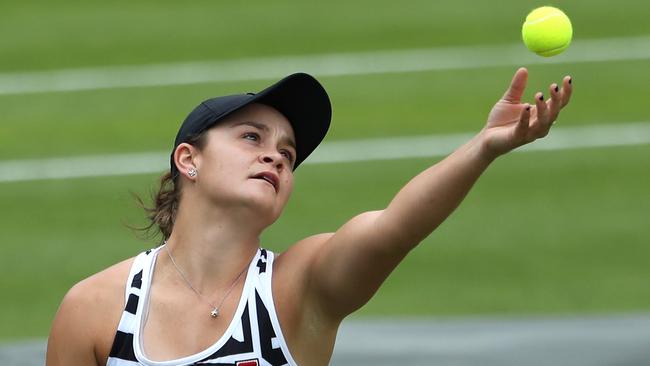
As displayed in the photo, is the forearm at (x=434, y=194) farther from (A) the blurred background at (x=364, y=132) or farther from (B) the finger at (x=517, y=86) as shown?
(A) the blurred background at (x=364, y=132)

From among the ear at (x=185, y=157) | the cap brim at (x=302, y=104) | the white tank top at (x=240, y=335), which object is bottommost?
the white tank top at (x=240, y=335)

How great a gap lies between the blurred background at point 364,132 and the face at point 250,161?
13.2 feet

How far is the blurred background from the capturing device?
28.7ft

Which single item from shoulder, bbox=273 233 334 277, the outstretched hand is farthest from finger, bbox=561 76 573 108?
shoulder, bbox=273 233 334 277

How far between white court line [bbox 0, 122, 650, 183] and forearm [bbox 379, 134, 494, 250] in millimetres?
6617

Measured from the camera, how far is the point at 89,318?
416cm

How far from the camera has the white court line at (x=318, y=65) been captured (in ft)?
39.2

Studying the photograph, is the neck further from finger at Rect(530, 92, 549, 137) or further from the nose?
finger at Rect(530, 92, 549, 137)

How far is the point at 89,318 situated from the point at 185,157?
600 mm

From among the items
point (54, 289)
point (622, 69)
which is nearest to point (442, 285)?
point (54, 289)

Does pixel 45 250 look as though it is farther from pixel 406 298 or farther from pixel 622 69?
pixel 622 69

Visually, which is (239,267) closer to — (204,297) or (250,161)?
(204,297)

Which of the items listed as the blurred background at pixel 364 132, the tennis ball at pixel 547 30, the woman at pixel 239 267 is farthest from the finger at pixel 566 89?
the blurred background at pixel 364 132

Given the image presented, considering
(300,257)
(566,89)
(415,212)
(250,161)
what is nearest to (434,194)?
(415,212)
